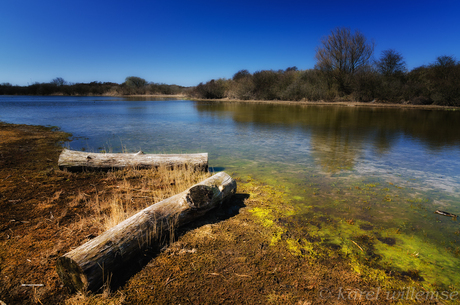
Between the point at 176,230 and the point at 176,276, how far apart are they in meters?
0.98

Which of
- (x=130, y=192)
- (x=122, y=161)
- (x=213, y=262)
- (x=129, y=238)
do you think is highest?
(x=122, y=161)

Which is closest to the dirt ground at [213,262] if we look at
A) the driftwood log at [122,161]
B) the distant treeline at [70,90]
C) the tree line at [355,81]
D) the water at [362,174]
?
the water at [362,174]

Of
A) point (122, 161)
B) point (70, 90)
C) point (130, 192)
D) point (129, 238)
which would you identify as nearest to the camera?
point (129, 238)

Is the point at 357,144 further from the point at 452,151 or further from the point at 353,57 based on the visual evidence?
the point at 353,57

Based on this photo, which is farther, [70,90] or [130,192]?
[70,90]

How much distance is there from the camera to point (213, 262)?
3.16 m

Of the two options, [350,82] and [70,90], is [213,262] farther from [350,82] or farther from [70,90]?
[70,90]

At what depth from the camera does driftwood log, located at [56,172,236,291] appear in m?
2.63

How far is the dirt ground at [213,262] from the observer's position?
8.61ft

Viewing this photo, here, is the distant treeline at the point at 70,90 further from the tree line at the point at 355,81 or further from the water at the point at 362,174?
the water at the point at 362,174

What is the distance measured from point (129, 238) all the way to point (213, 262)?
3.67 feet

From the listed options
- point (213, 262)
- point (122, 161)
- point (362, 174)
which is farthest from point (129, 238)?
point (362, 174)

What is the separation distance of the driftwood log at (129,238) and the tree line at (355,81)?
37325 millimetres

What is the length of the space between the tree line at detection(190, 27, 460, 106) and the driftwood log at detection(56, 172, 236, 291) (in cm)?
3732
